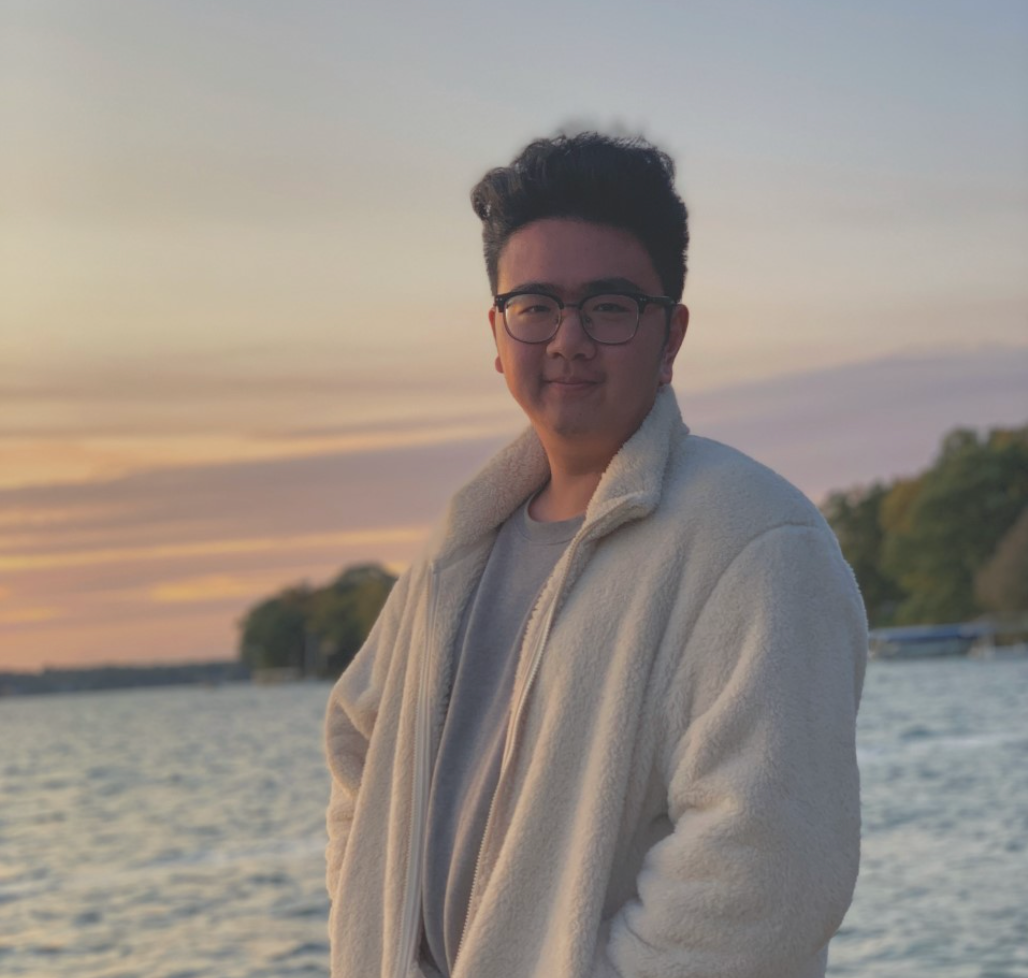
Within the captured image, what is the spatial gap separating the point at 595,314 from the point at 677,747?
59 cm

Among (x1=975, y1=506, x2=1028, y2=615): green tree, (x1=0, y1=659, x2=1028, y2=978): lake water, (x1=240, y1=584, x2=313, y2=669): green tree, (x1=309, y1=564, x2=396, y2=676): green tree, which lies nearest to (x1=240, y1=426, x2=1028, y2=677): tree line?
(x1=975, y1=506, x2=1028, y2=615): green tree

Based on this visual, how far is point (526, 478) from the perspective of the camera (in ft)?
9.17

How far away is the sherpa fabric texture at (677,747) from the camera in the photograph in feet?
7.30

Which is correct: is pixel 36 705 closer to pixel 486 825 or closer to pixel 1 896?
pixel 1 896

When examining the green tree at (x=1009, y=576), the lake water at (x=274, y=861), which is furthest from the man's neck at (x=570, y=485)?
the green tree at (x=1009, y=576)

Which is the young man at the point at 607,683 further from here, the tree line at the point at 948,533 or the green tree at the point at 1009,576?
the green tree at the point at 1009,576

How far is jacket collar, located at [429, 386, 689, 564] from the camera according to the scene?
8.14 feet

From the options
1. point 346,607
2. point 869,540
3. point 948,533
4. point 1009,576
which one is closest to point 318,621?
point 346,607

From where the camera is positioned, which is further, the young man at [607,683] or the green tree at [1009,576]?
the green tree at [1009,576]

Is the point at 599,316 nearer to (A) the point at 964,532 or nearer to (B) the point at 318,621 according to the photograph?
(A) the point at 964,532

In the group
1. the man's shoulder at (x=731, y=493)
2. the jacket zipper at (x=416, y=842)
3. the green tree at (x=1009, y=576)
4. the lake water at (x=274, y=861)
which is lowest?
the lake water at (x=274, y=861)

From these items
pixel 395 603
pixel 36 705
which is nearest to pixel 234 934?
pixel 395 603

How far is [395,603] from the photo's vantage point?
2900 mm

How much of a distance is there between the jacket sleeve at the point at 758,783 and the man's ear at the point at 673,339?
339mm
